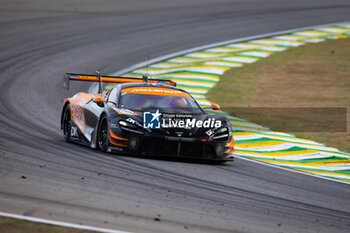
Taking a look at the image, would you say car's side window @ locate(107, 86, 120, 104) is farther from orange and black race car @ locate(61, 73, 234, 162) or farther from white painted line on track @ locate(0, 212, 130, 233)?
white painted line on track @ locate(0, 212, 130, 233)

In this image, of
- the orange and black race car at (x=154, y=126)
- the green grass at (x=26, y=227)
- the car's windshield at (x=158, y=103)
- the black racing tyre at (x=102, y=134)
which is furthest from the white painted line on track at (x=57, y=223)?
the car's windshield at (x=158, y=103)

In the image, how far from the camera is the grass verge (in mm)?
15648

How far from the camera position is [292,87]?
768 inches

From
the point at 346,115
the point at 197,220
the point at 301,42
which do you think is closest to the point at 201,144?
the point at 197,220

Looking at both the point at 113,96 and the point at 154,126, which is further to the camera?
the point at 113,96

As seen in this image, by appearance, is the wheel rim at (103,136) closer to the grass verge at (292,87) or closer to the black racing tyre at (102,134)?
the black racing tyre at (102,134)

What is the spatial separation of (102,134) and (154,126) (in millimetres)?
1116

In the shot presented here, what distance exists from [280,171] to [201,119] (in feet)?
4.93

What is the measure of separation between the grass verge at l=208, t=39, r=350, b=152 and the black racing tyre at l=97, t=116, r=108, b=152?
15.7 ft

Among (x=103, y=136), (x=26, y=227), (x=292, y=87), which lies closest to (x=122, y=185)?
(x=26, y=227)

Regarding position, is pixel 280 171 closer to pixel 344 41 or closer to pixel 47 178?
pixel 47 178

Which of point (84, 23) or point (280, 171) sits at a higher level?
point (84, 23)

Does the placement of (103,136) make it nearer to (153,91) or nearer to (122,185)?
(153,91)

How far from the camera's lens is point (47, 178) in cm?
836
